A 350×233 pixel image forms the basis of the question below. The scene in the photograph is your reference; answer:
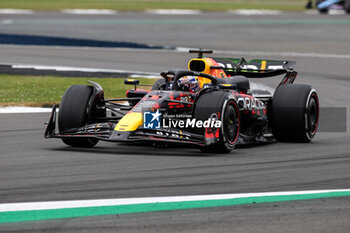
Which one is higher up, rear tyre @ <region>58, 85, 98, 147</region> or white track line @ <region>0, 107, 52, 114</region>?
rear tyre @ <region>58, 85, 98, 147</region>

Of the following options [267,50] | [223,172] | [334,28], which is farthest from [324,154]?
[334,28]

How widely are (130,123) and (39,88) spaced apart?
805 cm

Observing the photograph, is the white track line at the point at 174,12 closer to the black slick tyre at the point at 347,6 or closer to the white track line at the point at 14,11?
the white track line at the point at 14,11

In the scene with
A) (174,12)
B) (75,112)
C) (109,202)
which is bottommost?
(174,12)

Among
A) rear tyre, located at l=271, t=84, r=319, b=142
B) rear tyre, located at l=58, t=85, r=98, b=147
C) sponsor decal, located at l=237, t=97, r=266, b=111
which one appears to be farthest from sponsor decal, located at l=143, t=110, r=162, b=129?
rear tyre, located at l=271, t=84, r=319, b=142

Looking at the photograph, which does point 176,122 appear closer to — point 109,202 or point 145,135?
point 145,135

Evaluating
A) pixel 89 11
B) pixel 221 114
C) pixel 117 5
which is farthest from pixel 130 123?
pixel 117 5

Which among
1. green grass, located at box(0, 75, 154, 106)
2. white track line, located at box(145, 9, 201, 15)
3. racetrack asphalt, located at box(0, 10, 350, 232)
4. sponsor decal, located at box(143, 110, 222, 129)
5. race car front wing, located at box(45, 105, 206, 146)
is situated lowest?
green grass, located at box(0, 75, 154, 106)

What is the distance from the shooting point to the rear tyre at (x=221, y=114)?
9.70 metres

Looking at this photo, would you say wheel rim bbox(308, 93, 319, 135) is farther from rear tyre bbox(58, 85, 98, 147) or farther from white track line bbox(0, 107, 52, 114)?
white track line bbox(0, 107, 52, 114)

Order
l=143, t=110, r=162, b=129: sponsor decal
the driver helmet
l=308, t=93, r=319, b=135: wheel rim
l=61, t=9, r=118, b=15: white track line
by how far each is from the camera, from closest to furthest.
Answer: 1. l=143, t=110, r=162, b=129: sponsor decal
2. the driver helmet
3. l=308, t=93, r=319, b=135: wheel rim
4. l=61, t=9, r=118, b=15: white track line

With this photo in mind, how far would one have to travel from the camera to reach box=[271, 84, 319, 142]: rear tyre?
11.0 meters

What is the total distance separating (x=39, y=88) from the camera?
1725 cm

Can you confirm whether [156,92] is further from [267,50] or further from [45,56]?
[267,50]
